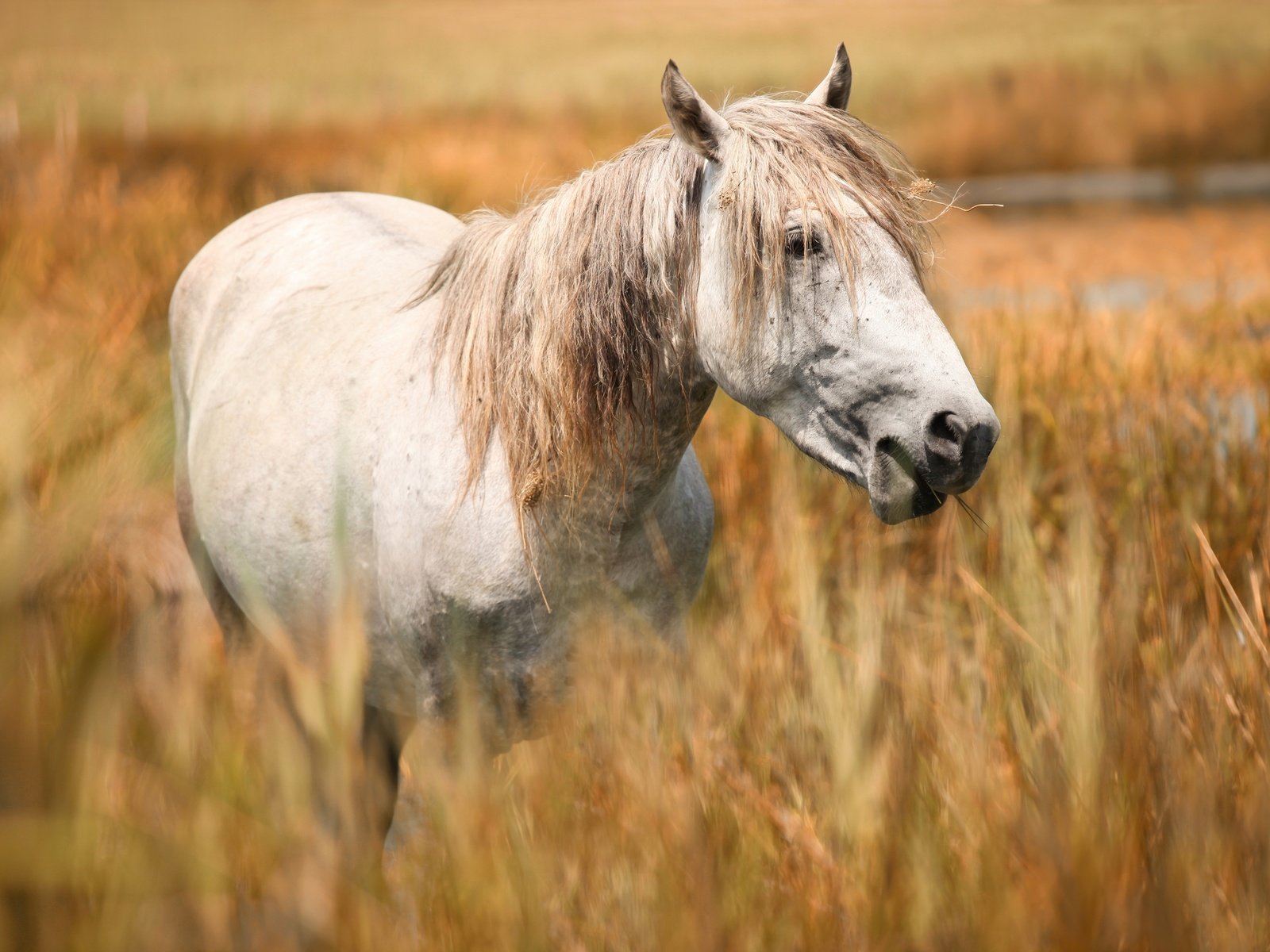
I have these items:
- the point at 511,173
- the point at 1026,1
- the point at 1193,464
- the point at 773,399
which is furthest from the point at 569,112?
the point at 1026,1

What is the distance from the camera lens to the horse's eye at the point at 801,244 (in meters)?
1.64

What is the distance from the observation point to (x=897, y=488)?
5.46ft

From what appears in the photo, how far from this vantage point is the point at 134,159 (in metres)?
9.40

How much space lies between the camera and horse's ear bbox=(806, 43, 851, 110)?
1.94 meters

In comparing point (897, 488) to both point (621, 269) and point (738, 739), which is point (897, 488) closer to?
point (738, 739)

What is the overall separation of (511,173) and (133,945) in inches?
344

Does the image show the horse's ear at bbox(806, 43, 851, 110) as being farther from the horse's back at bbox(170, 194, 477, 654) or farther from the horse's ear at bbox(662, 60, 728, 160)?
the horse's back at bbox(170, 194, 477, 654)

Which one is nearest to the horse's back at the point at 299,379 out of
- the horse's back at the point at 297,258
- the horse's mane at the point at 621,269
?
the horse's back at the point at 297,258

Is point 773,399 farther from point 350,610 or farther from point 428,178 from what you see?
point 428,178

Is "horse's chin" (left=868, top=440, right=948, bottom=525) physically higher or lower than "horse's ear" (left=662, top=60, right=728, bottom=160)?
lower

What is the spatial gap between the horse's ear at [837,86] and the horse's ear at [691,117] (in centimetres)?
28

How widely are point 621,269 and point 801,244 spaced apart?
1.04ft

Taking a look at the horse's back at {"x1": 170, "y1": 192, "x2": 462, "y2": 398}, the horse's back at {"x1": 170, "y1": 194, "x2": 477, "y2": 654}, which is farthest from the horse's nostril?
the horse's back at {"x1": 170, "y1": 192, "x2": 462, "y2": 398}

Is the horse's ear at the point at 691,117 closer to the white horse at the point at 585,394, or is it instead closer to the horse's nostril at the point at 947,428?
the white horse at the point at 585,394
